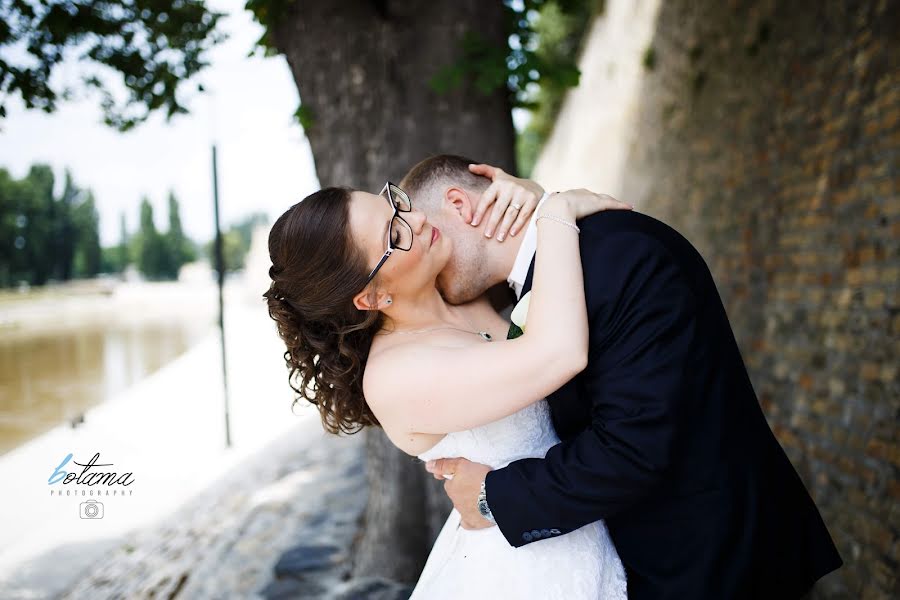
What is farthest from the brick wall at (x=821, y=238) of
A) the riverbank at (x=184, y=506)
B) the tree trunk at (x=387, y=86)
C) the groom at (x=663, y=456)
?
the riverbank at (x=184, y=506)

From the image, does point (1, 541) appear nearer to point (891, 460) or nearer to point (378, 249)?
point (378, 249)

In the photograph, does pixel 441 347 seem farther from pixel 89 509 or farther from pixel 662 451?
pixel 89 509

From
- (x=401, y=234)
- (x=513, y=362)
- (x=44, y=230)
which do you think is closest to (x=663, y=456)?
(x=513, y=362)

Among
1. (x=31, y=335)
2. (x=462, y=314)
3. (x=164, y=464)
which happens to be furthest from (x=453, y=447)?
(x=31, y=335)

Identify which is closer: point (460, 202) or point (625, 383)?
point (625, 383)

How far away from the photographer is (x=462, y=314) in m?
2.14

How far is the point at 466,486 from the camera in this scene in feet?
6.11

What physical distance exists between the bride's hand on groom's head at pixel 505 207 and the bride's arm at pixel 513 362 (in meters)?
0.16

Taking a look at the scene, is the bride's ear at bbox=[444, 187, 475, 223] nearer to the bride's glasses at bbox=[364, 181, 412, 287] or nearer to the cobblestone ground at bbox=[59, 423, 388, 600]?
the bride's glasses at bbox=[364, 181, 412, 287]

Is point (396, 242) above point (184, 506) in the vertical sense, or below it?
above

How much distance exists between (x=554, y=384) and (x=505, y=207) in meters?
0.59

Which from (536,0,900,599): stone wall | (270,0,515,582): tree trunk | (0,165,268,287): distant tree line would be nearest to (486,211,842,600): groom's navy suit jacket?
(270,0,515,582): tree trunk

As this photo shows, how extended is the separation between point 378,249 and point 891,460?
124 inches

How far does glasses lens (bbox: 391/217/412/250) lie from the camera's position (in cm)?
184
